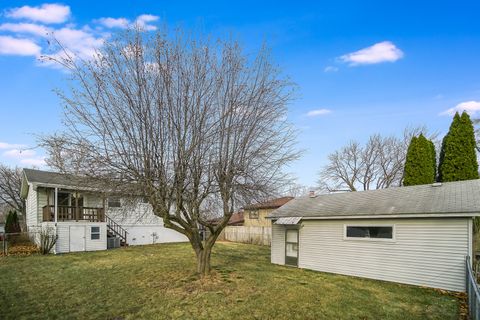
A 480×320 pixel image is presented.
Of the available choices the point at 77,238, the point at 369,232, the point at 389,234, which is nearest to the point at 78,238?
the point at 77,238

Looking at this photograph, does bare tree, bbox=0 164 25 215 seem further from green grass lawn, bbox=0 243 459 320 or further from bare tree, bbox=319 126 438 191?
bare tree, bbox=319 126 438 191

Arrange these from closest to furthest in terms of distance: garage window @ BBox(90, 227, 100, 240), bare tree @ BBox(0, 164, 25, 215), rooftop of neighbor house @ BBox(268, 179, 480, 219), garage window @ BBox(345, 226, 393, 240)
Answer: rooftop of neighbor house @ BBox(268, 179, 480, 219), garage window @ BBox(345, 226, 393, 240), garage window @ BBox(90, 227, 100, 240), bare tree @ BBox(0, 164, 25, 215)

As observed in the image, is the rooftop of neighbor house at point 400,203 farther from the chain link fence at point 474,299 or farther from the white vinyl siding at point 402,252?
the chain link fence at point 474,299

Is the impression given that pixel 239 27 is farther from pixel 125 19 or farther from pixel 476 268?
pixel 476 268

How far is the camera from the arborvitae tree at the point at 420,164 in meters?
20.4

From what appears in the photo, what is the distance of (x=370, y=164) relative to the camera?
37.0m

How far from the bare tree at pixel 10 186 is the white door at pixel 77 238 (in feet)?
92.0

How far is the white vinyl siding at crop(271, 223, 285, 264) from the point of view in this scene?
15.1 m

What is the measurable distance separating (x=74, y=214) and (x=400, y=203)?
61.2 feet

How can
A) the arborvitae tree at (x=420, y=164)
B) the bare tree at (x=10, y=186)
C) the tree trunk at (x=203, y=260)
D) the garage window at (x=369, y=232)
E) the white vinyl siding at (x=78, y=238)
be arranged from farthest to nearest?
the bare tree at (x=10, y=186)
the arborvitae tree at (x=420, y=164)
the white vinyl siding at (x=78, y=238)
the garage window at (x=369, y=232)
the tree trunk at (x=203, y=260)

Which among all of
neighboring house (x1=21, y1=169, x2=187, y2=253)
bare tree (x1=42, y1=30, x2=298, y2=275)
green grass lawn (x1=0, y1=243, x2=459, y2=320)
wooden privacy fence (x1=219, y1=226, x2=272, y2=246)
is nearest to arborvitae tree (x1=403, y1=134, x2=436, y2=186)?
wooden privacy fence (x1=219, y1=226, x2=272, y2=246)

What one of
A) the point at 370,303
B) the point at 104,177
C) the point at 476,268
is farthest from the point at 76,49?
the point at 476,268

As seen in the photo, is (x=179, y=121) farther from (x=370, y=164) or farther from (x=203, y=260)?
(x=370, y=164)

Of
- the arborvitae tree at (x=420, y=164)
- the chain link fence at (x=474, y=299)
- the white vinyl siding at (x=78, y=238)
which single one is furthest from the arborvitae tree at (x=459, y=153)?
the white vinyl siding at (x=78, y=238)
